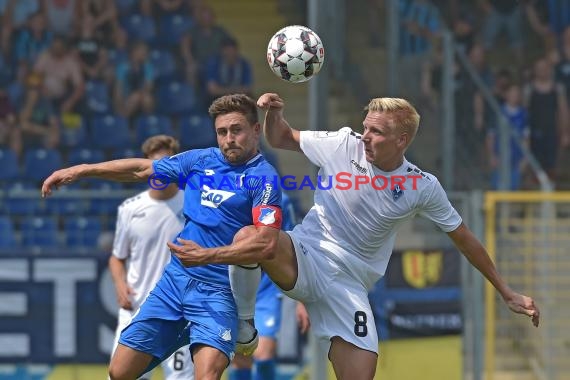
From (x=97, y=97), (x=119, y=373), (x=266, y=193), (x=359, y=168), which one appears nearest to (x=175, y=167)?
(x=266, y=193)

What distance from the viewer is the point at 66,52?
15.0m

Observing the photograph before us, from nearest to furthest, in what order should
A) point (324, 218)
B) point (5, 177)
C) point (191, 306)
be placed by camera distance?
point (191, 306), point (324, 218), point (5, 177)

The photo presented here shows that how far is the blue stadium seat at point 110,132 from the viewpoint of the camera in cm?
1441

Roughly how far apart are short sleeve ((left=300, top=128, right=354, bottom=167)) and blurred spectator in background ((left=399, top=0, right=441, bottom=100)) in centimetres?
530

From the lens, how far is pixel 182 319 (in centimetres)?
747

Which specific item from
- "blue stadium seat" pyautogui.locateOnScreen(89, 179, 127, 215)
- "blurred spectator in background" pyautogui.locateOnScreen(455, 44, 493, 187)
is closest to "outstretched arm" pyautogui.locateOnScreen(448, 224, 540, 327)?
"blue stadium seat" pyautogui.locateOnScreen(89, 179, 127, 215)

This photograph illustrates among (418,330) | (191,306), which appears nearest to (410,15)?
(418,330)

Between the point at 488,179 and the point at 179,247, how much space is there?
21.7 feet

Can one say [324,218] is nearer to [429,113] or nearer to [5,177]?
[429,113]

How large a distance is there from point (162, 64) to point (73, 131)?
5.29 ft

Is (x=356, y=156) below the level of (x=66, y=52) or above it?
below

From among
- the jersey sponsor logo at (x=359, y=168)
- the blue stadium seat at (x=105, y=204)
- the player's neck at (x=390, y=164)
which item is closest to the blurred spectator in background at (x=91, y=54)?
the blue stadium seat at (x=105, y=204)

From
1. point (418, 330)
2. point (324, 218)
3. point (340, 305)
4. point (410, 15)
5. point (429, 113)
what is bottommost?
point (418, 330)

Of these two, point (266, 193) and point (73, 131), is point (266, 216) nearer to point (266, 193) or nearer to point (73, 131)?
point (266, 193)
